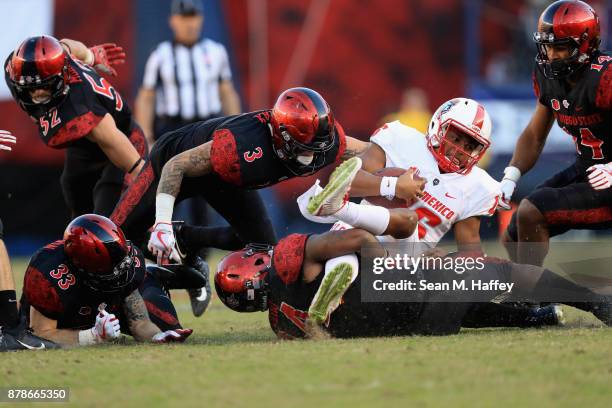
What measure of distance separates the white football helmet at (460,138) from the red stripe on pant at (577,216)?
0.62 m

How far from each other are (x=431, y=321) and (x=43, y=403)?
6.32 feet

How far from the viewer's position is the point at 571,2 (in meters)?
5.45

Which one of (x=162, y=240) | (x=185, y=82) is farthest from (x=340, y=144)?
(x=185, y=82)

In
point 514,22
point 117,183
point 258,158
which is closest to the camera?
point 258,158

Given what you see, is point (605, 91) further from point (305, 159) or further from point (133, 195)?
point (133, 195)

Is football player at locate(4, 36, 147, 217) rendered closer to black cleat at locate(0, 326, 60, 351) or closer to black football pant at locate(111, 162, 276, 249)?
black football pant at locate(111, 162, 276, 249)

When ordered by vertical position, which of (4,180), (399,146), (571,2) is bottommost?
(4,180)

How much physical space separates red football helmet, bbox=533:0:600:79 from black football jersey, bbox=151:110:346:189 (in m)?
1.23

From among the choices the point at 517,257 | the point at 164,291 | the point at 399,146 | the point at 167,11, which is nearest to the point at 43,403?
the point at 164,291

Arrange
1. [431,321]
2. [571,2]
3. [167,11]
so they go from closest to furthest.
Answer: [431,321] → [571,2] → [167,11]

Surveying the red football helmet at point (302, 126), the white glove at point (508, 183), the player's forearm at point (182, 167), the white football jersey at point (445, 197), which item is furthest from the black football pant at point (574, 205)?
the player's forearm at point (182, 167)

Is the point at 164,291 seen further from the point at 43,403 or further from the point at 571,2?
the point at 571,2

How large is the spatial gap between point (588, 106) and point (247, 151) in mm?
1881

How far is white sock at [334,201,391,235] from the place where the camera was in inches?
175
